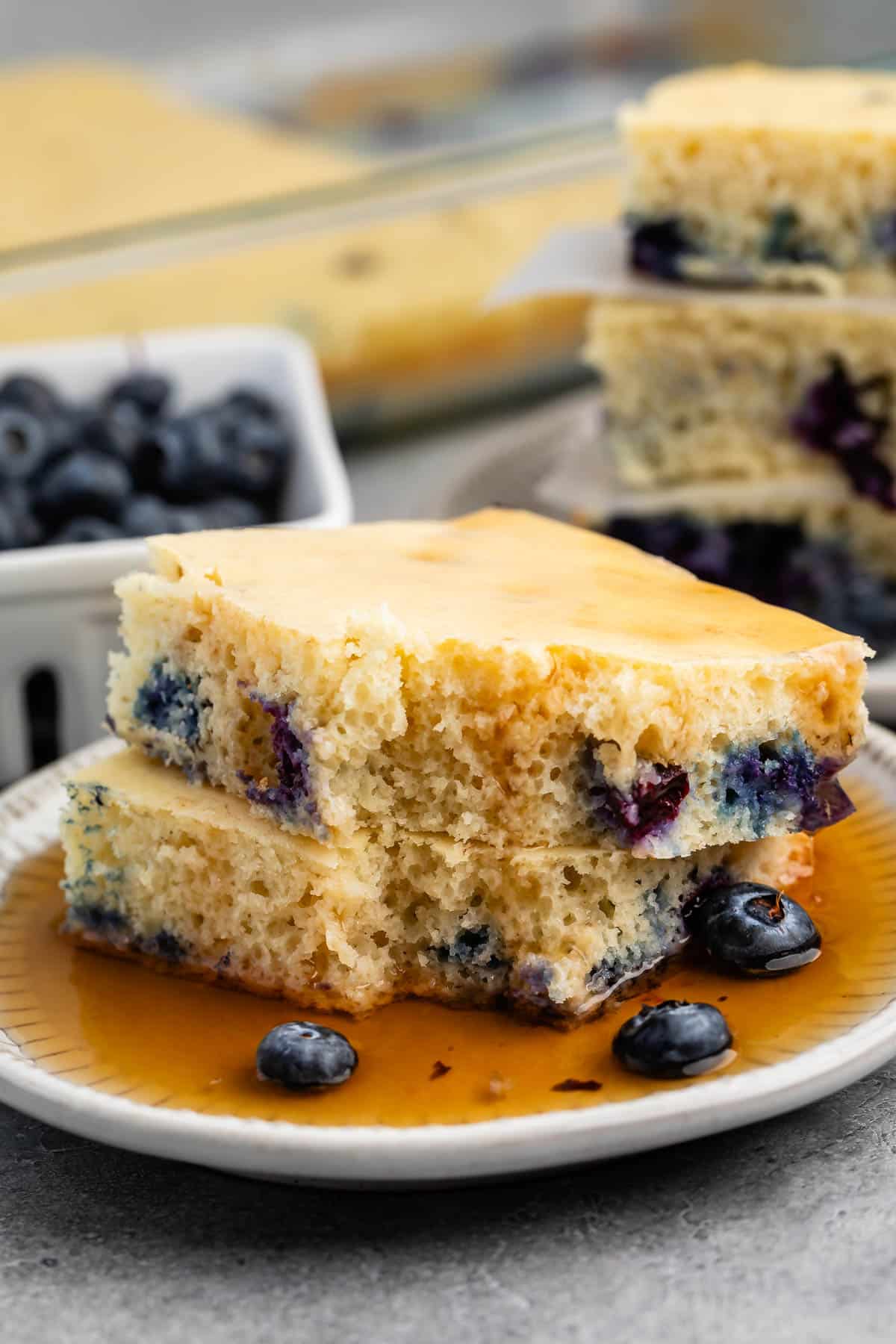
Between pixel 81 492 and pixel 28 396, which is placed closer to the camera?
pixel 81 492

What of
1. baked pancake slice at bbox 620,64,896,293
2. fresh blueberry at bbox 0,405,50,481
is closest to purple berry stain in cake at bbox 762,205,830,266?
baked pancake slice at bbox 620,64,896,293

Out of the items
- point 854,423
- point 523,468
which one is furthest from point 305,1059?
point 523,468

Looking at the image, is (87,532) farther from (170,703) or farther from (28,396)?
(170,703)

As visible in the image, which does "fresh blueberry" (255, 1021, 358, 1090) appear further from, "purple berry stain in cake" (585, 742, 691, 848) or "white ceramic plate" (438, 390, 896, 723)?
"white ceramic plate" (438, 390, 896, 723)

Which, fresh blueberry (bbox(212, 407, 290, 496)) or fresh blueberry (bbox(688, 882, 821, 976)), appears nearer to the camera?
fresh blueberry (bbox(688, 882, 821, 976))

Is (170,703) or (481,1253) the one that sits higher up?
(170,703)

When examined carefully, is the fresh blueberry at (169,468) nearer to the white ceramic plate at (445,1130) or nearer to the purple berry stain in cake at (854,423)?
the purple berry stain in cake at (854,423)

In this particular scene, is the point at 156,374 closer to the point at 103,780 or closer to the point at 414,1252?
the point at 103,780
